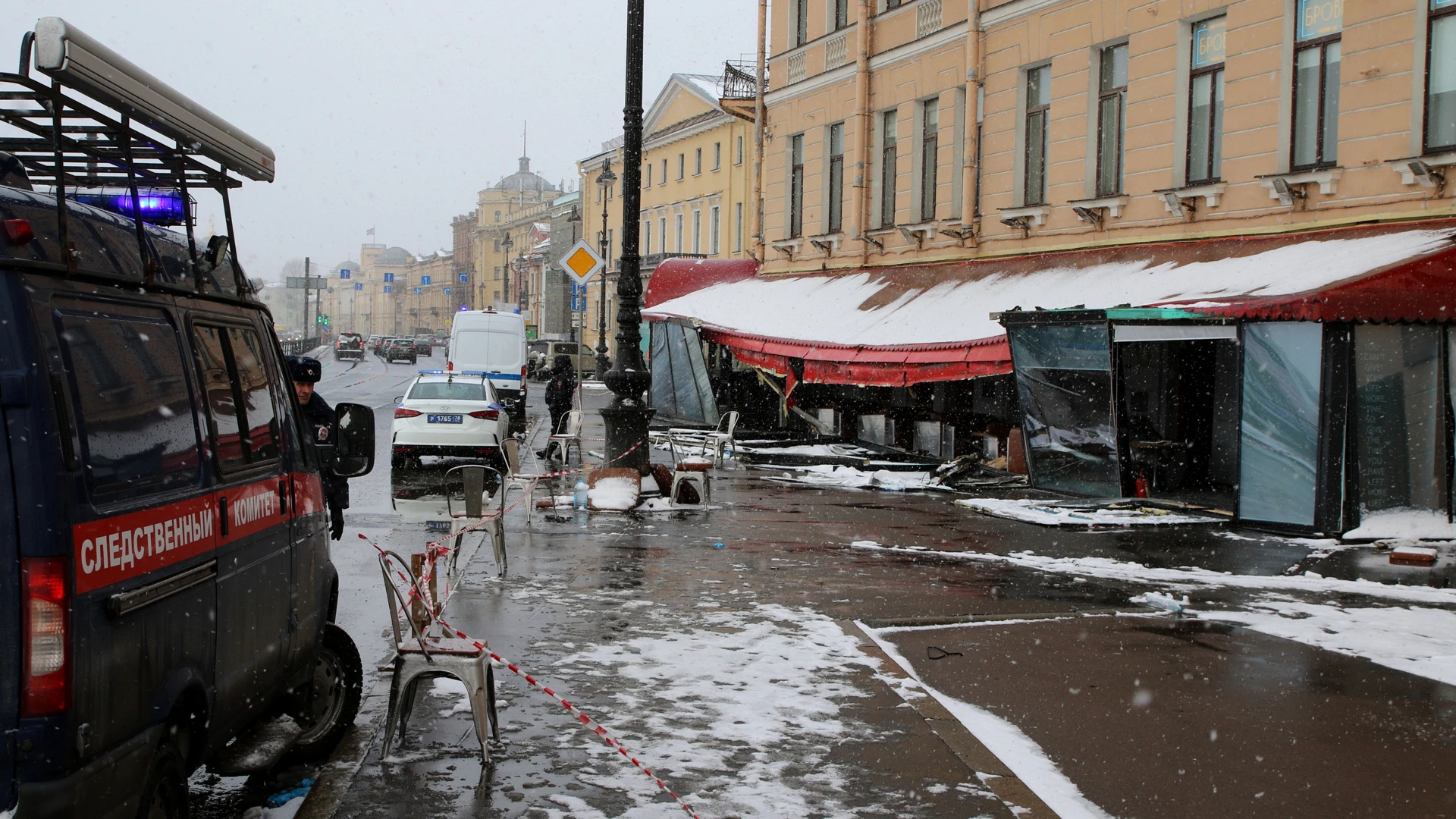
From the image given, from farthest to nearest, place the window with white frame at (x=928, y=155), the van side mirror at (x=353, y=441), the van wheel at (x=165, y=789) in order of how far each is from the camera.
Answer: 1. the window with white frame at (x=928, y=155)
2. the van side mirror at (x=353, y=441)
3. the van wheel at (x=165, y=789)

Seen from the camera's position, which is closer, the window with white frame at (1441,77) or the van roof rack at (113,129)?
the van roof rack at (113,129)

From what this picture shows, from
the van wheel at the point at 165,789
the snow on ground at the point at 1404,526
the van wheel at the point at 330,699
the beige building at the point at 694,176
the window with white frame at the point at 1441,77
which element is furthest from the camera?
the beige building at the point at 694,176

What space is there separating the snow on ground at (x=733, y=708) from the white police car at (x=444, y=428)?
11016mm

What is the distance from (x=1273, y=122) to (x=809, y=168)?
12327 millimetres

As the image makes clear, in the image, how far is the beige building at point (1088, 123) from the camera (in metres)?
13.6

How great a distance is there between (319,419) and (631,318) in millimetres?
6542

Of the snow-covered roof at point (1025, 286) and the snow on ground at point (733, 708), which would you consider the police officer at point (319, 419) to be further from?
the snow-covered roof at point (1025, 286)

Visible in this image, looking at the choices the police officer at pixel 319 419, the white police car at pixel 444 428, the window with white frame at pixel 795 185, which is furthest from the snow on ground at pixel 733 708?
the window with white frame at pixel 795 185

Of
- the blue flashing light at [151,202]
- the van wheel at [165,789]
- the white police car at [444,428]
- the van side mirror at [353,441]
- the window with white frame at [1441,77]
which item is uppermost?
the window with white frame at [1441,77]

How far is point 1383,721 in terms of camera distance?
6.45 metres

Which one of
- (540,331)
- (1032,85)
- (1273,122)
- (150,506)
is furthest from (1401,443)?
(540,331)

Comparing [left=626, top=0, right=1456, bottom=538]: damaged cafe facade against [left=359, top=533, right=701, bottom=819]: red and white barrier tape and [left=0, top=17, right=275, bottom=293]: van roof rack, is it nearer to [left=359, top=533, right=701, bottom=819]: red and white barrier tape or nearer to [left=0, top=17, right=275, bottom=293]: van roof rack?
[left=359, top=533, right=701, bottom=819]: red and white barrier tape

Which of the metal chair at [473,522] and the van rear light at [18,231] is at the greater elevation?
the van rear light at [18,231]

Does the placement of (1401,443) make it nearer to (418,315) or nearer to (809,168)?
(809,168)
